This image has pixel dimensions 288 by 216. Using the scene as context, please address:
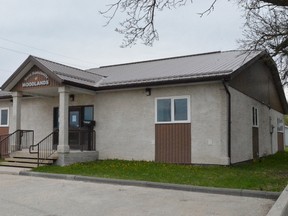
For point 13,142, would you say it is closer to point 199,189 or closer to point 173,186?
point 173,186

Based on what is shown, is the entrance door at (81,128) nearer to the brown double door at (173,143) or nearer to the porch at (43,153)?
the porch at (43,153)

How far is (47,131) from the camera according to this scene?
19.1 metres

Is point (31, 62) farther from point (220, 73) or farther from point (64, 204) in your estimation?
point (64, 204)

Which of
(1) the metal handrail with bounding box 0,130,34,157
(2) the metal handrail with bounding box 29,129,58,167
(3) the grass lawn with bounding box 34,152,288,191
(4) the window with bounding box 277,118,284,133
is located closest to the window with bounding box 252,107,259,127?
(3) the grass lawn with bounding box 34,152,288,191

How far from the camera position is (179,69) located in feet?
54.7

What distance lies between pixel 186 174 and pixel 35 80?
8547 millimetres

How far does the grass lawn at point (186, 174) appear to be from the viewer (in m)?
9.84

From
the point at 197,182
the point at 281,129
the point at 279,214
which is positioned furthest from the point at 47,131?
the point at 281,129

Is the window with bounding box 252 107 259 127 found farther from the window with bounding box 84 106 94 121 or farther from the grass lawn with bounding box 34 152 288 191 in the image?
the window with bounding box 84 106 94 121

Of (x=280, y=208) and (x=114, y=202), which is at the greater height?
(x=280, y=208)

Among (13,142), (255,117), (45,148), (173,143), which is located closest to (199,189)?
(173,143)

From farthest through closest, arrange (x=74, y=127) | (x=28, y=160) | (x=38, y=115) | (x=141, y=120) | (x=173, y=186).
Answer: (x=38, y=115) < (x=74, y=127) < (x=141, y=120) < (x=28, y=160) < (x=173, y=186)

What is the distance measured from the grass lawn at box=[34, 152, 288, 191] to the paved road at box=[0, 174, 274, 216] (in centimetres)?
106

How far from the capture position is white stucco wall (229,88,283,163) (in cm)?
1491
